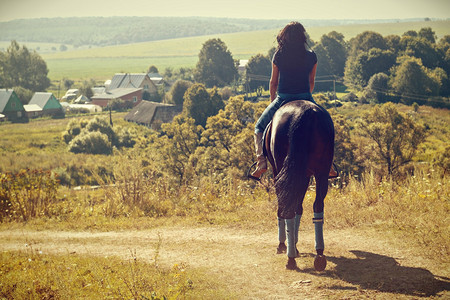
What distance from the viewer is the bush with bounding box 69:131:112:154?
53.6 metres

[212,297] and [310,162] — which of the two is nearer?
[212,297]

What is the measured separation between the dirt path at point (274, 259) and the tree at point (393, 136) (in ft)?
99.8

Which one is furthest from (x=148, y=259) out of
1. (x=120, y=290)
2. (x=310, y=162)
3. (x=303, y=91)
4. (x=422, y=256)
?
(x=422, y=256)

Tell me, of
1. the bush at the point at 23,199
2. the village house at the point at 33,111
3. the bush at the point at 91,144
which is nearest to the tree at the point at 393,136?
the bush at the point at 23,199

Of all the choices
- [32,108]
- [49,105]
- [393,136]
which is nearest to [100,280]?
[393,136]

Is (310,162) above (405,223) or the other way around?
above

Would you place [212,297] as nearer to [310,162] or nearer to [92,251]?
[310,162]

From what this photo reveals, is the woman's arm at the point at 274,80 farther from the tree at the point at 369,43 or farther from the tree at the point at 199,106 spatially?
the tree at the point at 369,43

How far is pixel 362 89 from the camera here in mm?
74312

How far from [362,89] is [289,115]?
71768 millimetres

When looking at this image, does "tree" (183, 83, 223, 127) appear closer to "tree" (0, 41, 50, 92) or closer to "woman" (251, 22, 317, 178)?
"woman" (251, 22, 317, 178)

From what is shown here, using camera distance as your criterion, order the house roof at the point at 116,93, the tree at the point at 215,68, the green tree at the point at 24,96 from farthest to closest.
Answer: the house roof at the point at 116,93 < the tree at the point at 215,68 < the green tree at the point at 24,96

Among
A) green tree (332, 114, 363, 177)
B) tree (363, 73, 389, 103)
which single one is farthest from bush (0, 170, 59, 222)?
tree (363, 73, 389, 103)

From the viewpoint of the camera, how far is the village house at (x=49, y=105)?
274 feet
